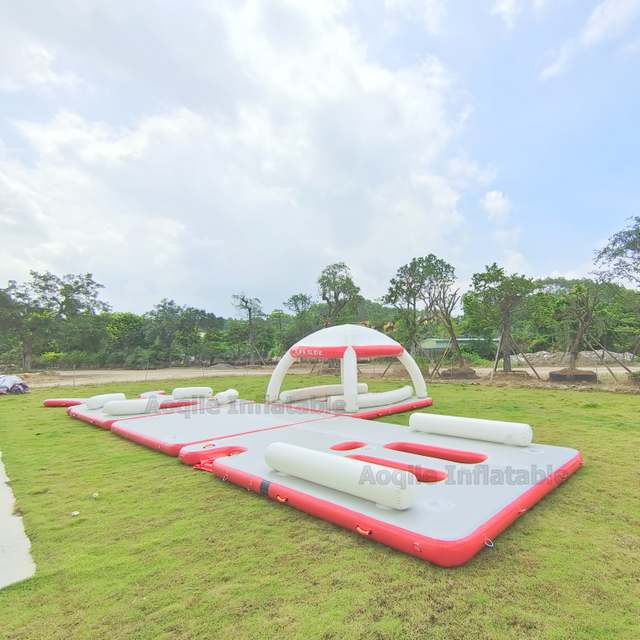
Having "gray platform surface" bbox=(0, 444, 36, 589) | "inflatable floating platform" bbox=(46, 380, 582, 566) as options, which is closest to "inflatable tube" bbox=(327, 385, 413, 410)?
"inflatable floating platform" bbox=(46, 380, 582, 566)

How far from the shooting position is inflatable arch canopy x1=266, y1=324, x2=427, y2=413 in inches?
338

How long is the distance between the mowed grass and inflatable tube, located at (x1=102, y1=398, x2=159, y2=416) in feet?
12.0

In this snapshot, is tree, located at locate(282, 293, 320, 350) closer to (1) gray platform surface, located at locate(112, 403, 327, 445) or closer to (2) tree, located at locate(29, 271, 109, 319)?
(2) tree, located at locate(29, 271, 109, 319)

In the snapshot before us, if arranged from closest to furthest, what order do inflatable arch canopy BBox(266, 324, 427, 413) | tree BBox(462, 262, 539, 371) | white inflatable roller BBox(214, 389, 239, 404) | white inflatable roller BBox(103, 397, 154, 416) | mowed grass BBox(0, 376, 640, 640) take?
mowed grass BBox(0, 376, 640, 640), white inflatable roller BBox(103, 397, 154, 416), inflatable arch canopy BBox(266, 324, 427, 413), white inflatable roller BBox(214, 389, 239, 404), tree BBox(462, 262, 539, 371)

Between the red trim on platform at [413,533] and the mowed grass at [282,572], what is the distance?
3.3 inches

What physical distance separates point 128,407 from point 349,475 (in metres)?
6.64

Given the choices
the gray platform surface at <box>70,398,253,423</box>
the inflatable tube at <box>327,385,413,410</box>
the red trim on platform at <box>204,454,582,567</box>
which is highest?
the inflatable tube at <box>327,385,413,410</box>

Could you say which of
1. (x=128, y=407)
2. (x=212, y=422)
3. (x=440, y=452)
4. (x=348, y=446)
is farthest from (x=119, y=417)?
(x=440, y=452)

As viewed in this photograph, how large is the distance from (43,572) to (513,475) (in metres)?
4.43

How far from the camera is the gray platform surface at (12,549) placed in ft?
8.82

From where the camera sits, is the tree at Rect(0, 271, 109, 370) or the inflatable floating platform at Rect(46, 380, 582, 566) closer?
the inflatable floating platform at Rect(46, 380, 582, 566)

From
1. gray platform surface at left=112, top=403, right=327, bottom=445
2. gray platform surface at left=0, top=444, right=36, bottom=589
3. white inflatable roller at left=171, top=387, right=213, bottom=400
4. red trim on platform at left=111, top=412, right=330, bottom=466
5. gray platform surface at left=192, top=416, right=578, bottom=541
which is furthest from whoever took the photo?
white inflatable roller at left=171, top=387, right=213, bottom=400

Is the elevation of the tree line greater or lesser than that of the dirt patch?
greater

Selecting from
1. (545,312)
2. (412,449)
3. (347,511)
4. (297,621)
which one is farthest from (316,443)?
(545,312)
